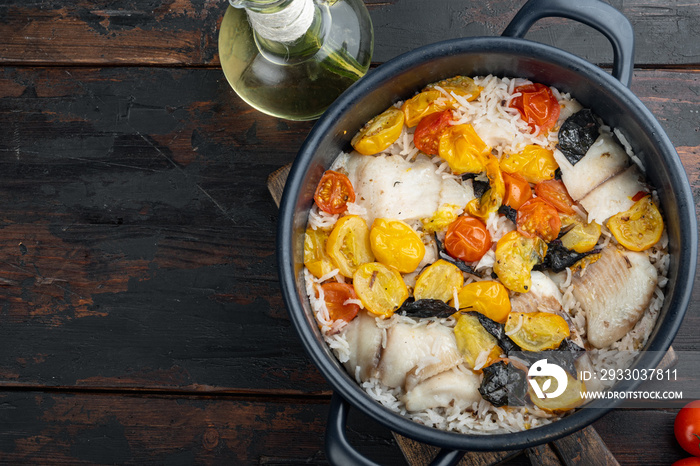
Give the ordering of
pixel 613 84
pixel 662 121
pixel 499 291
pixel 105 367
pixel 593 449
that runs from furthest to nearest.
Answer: pixel 105 367 → pixel 662 121 → pixel 593 449 → pixel 499 291 → pixel 613 84

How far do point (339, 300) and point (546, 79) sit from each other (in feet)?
3.00

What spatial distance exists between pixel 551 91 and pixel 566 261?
1.71 ft

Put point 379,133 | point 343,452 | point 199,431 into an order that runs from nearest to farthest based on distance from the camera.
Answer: point 343,452 < point 379,133 < point 199,431

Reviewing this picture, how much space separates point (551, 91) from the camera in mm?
1705

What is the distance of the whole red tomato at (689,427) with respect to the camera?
189 centimetres

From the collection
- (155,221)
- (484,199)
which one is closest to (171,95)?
(155,221)

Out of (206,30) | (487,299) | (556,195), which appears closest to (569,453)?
(487,299)

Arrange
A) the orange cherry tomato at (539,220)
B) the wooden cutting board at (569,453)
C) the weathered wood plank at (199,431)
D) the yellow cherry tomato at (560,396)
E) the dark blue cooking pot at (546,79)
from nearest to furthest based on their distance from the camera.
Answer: the dark blue cooking pot at (546,79) < the yellow cherry tomato at (560,396) < the orange cherry tomato at (539,220) < the wooden cutting board at (569,453) < the weathered wood plank at (199,431)

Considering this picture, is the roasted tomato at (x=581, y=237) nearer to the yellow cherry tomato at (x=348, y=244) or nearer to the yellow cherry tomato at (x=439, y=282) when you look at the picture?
the yellow cherry tomato at (x=439, y=282)

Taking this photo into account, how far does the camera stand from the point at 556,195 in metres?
1.69

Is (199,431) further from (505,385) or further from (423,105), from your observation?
(423,105)

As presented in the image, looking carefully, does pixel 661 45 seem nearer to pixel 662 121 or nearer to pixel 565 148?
pixel 662 121

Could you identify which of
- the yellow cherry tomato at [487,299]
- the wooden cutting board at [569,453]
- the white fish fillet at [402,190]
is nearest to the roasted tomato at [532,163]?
the white fish fillet at [402,190]

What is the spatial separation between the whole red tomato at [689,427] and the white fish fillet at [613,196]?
0.80m
